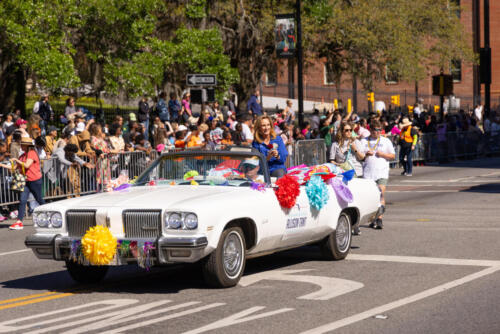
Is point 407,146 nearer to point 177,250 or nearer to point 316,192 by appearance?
point 316,192

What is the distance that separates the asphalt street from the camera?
25.8 feet

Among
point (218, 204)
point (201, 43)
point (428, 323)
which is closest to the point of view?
point (428, 323)

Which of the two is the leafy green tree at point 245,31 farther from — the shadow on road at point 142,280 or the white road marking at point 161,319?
the white road marking at point 161,319

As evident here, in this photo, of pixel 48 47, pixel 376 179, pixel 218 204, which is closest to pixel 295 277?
pixel 218 204

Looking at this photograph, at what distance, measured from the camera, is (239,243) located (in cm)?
977

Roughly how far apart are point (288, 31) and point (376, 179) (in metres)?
18.6

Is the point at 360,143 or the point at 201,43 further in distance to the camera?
the point at 201,43

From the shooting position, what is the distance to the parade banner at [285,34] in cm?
3266

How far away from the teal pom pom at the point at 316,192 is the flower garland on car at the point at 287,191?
1.43 ft

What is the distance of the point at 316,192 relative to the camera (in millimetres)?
10969

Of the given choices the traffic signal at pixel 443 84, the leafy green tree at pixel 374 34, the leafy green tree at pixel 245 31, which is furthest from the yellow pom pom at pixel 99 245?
the leafy green tree at pixel 374 34

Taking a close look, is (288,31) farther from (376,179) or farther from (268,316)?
(268,316)

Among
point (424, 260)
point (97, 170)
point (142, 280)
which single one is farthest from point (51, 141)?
point (424, 260)

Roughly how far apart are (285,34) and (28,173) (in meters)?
17.8
